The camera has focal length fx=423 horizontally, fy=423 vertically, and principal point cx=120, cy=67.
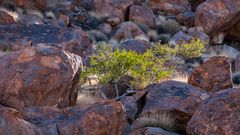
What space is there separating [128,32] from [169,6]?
5.87m

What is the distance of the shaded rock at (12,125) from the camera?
5.11m

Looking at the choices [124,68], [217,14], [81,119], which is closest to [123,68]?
[124,68]

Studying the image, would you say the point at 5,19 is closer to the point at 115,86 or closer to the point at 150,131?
the point at 115,86

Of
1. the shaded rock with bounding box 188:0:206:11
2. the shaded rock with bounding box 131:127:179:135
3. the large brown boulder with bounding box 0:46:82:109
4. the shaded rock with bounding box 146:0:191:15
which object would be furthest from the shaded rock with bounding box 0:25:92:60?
the shaded rock with bounding box 188:0:206:11

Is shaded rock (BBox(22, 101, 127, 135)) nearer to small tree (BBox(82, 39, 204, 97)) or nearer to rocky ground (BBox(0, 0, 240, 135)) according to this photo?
rocky ground (BBox(0, 0, 240, 135))

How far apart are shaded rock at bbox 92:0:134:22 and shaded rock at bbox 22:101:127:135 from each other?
792 inches

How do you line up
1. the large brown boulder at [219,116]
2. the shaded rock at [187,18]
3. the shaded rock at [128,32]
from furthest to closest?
1. the shaded rock at [187,18]
2. the shaded rock at [128,32]
3. the large brown boulder at [219,116]

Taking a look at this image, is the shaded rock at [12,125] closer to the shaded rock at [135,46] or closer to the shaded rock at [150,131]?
the shaded rock at [150,131]

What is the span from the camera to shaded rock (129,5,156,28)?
86.8 ft

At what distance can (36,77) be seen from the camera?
25.2ft

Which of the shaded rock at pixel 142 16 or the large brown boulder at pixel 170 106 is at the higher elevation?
the shaded rock at pixel 142 16

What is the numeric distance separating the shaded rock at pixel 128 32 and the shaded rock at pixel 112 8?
1963 millimetres

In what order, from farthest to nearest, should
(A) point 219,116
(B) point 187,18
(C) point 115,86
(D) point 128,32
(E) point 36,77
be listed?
(B) point 187,18 < (D) point 128,32 < (C) point 115,86 < (E) point 36,77 < (A) point 219,116

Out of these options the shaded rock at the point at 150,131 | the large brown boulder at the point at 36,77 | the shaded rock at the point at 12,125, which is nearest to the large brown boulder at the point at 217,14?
the large brown boulder at the point at 36,77
